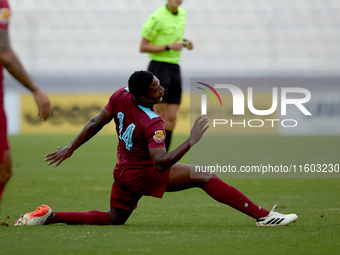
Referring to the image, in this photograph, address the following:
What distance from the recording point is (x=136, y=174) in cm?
443

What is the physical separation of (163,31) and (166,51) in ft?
0.94

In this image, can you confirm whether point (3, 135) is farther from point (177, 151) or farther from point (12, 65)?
point (177, 151)

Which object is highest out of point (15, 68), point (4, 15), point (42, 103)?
point (4, 15)

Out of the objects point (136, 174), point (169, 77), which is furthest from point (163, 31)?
point (136, 174)

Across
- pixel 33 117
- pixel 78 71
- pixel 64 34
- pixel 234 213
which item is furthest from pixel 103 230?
pixel 64 34

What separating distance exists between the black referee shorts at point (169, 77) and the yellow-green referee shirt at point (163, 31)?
0.27 feet

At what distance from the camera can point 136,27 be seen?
26656 mm

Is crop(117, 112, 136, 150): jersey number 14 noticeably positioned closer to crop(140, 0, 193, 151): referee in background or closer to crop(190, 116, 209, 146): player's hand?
crop(190, 116, 209, 146): player's hand

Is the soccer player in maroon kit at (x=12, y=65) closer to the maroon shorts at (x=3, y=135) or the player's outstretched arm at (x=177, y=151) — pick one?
the maroon shorts at (x=3, y=135)

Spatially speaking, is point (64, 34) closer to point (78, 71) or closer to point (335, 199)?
point (78, 71)

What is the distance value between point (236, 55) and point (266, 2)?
3.53 meters

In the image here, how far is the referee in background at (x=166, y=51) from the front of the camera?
7.15m

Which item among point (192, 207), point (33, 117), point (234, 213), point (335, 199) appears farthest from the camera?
point (33, 117)

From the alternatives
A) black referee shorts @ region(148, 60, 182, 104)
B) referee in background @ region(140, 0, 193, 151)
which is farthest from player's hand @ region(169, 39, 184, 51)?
black referee shorts @ region(148, 60, 182, 104)
